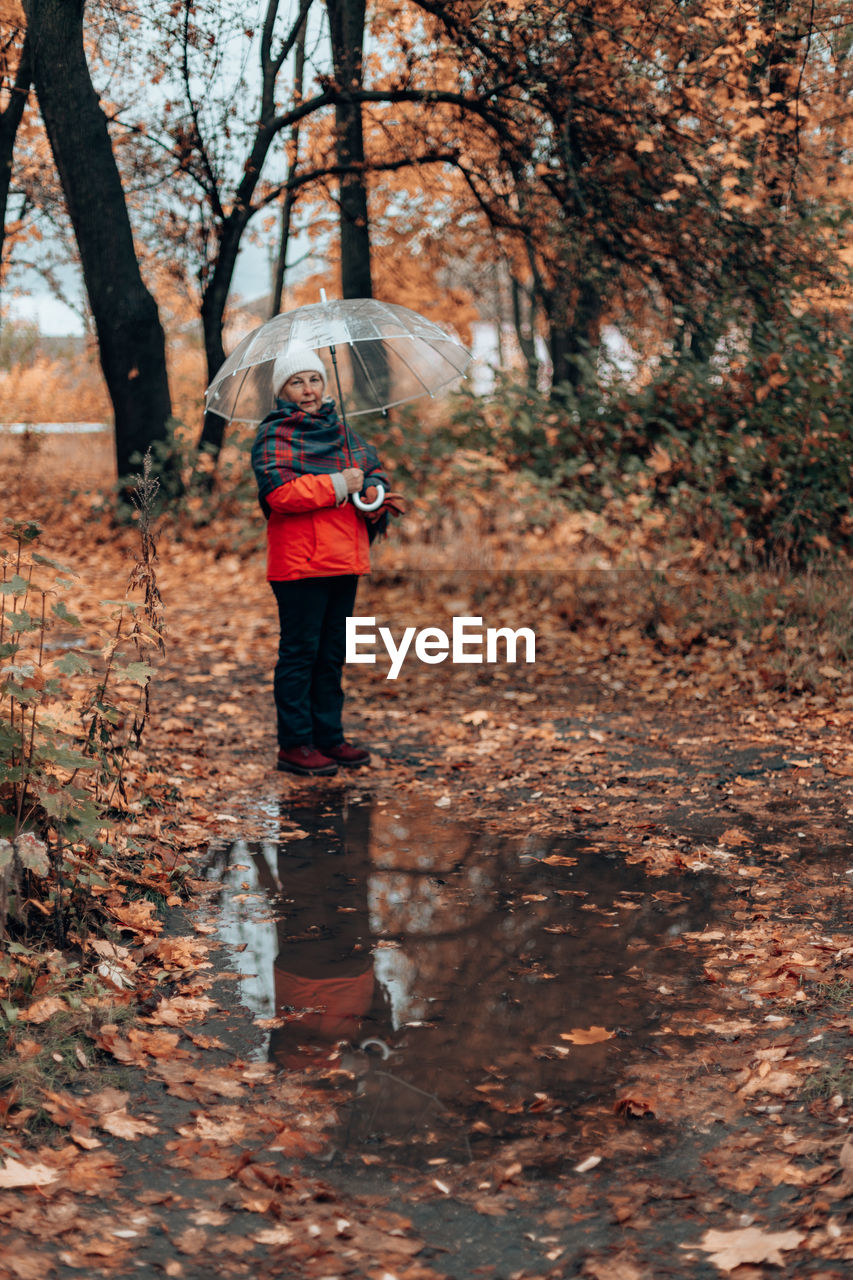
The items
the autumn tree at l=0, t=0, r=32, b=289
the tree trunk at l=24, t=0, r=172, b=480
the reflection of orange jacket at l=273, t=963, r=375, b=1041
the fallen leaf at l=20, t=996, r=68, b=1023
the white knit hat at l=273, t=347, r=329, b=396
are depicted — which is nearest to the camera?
the fallen leaf at l=20, t=996, r=68, b=1023

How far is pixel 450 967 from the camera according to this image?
3.84 meters

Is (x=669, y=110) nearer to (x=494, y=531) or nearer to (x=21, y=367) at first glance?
(x=494, y=531)

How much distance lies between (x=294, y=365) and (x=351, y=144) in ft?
26.7

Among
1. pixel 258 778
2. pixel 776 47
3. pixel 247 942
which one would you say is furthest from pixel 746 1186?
pixel 776 47

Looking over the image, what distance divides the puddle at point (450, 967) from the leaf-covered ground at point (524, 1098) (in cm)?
5

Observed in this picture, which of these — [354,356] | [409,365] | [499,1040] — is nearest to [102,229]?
[354,356]

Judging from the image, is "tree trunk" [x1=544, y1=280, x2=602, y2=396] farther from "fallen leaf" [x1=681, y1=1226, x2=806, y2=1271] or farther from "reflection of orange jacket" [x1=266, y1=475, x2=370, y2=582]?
"fallen leaf" [x1=681, y1=1226, x2=806, y2=1271]

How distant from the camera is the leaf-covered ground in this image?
8.25 feet

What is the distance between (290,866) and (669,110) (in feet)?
25.6

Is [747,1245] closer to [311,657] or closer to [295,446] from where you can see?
[311,657]

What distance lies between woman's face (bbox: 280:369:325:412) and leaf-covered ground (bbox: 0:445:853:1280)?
190cm

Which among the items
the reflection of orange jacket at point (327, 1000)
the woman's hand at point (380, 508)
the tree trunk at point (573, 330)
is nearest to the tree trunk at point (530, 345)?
the tree trunk at point (573, 330)

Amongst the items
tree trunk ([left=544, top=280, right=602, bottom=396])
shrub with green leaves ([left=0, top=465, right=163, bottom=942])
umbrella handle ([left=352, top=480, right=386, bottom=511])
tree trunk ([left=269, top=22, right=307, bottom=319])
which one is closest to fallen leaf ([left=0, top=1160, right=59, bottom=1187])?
shrub with green leaves ([left=0, top=465, right=163, bottom=942])

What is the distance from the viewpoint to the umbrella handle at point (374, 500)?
5.62m
